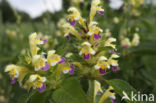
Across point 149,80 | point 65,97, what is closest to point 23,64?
point 65,97

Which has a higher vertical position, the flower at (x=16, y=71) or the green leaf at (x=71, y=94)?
the flower at (x=16, y=71)

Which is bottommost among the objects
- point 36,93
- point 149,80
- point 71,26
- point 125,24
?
point 149,80

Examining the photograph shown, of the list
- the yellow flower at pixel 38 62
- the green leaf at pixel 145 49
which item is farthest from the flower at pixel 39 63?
the green leaf at pixel 145 49

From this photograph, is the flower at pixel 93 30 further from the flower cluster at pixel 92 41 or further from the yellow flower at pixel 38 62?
the yellow flower at pixel 38 62

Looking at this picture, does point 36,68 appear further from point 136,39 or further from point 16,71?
point 136,39

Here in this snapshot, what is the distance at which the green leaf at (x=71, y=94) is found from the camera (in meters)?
0.87

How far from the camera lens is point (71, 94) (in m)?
0.91

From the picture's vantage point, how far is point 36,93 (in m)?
1.04

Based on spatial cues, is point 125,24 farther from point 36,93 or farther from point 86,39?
point 36,93

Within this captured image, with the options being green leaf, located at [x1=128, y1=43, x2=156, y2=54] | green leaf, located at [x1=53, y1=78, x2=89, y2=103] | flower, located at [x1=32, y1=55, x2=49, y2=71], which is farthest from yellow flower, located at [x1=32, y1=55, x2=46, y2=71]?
green leaf, located at [x1=128, y1=43, x2=156, y2=54]

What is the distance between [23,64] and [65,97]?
0.88ft

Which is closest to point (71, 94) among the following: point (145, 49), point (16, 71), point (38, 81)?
point (38, 81)

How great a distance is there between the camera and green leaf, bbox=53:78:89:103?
0.87 metres

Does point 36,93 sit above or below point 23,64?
below
